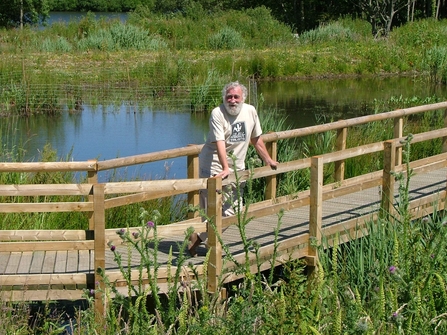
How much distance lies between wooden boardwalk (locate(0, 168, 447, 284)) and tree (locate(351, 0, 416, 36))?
27804 millimetres

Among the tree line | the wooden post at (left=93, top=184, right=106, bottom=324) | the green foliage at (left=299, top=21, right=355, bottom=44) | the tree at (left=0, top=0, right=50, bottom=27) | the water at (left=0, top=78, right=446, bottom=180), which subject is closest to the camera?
the wooden post at (left=93, top=184, right=106, bottom=324)

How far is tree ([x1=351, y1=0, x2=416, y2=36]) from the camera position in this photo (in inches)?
1423

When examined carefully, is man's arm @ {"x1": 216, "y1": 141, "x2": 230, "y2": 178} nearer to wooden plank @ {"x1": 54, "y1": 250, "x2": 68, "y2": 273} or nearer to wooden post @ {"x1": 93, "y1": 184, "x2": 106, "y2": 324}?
wooden post @ {"x1": 93, "y1": 184, "x2": 106, "y2": 324}

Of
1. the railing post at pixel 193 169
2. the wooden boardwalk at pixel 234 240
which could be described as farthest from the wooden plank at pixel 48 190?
the railing post at pixel 193 169

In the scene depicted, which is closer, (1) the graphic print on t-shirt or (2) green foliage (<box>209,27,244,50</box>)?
(1) the graphic print on t-shirt

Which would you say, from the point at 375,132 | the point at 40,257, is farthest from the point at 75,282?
the point at 375,132

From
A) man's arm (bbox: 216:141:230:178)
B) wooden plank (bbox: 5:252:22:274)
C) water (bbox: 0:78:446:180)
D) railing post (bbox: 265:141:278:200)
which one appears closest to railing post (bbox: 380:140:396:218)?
railing post (bbox: 265:141:278:200)

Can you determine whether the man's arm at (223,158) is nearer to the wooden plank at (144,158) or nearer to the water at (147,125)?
the wooden plank at (144,158)

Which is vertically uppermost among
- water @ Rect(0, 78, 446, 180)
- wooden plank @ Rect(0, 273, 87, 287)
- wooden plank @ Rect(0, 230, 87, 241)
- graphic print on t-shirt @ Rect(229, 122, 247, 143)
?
graphic print on t-shirt @ Rect(229, 122, 247, 143)

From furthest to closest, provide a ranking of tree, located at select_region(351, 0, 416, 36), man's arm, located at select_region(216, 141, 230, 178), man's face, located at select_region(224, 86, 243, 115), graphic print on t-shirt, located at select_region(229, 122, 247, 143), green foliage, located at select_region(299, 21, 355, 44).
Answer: tree, located at select_region(351, 0, 416, 36), green foliage, located at select_region(299, 21, 355, 44), graphic print on t-shirt, located at select_region(229, 122, 247, 143), man's face, located at select_region(224, 86, 243, 115), man's arm, located at select_region(216, 141, 230, 178)

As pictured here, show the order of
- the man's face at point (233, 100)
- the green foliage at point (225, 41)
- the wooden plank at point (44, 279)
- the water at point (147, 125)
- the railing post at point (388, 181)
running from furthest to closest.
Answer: the green foliage at point (225, 41) → the water at point (147, 125) → the railing post at point (388, 181) → the man's face at point (233, 100) → the wooden plank at point (44, 279)

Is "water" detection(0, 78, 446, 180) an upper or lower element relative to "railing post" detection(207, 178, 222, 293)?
lower

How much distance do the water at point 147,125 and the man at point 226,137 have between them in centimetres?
427

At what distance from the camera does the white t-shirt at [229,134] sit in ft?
19.9
